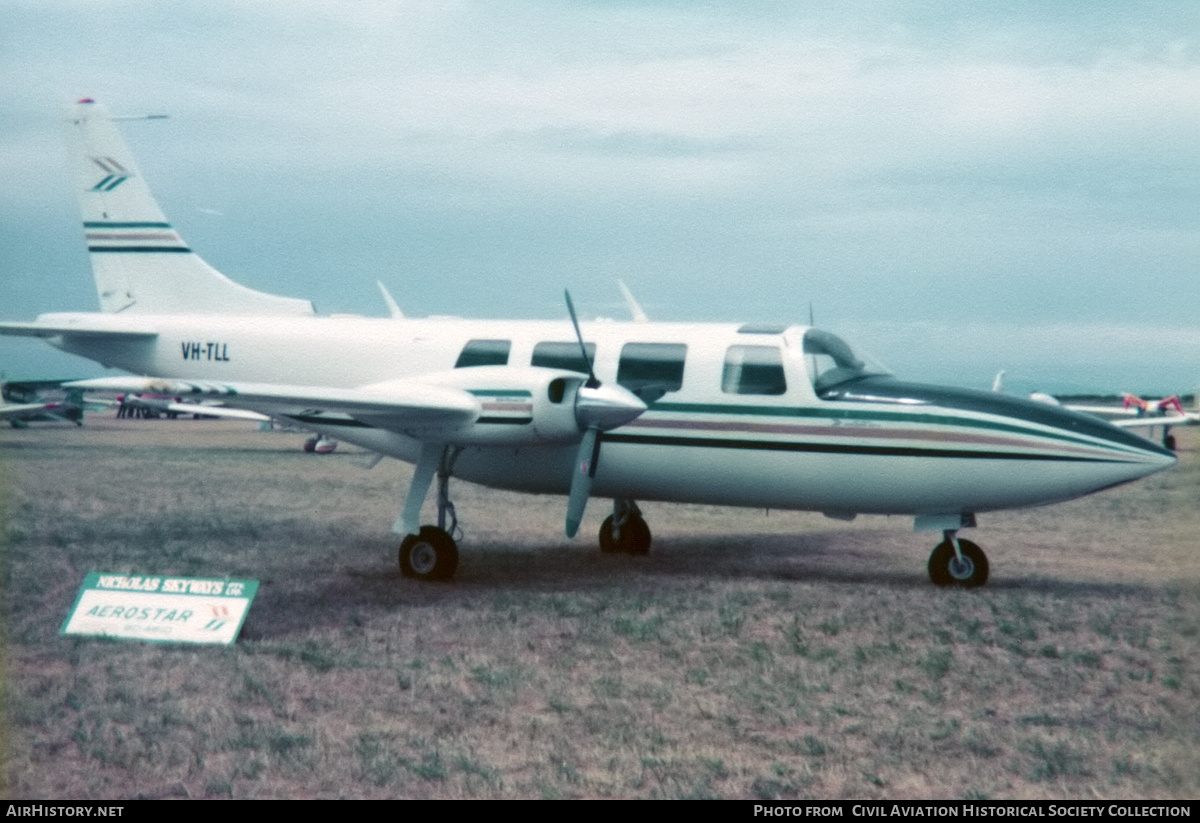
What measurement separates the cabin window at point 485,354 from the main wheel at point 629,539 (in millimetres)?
2851

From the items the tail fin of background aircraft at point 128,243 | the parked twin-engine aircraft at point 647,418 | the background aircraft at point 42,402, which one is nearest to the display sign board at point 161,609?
the parked twin-engine aircraft at point 647,418

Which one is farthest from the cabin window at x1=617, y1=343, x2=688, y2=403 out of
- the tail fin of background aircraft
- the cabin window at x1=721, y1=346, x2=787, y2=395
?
the tail fin of background aircraft

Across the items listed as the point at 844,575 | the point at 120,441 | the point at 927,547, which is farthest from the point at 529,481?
the point at 120,441

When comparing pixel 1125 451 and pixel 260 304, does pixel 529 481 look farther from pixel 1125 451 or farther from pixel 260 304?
pixel 1125 451

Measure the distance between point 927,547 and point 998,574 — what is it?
2.77 m

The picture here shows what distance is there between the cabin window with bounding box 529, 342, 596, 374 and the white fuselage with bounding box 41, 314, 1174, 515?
0.27 feet

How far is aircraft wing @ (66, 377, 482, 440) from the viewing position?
10445 mm

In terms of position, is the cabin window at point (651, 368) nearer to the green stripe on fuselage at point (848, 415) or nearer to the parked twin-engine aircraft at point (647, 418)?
the parked twin-engine aircraft at point (647, 418)

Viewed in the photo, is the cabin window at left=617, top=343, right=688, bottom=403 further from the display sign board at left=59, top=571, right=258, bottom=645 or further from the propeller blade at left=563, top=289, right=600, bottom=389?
the display sign board at left=59, top=571, right=258, bottom=645

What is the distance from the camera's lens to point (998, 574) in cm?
1305

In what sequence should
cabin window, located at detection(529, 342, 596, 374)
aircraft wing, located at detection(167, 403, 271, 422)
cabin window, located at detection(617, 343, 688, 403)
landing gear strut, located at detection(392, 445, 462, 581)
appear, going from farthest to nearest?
1. cabin window, located at detection(529, 342, 596, 374)
2. cabin window, located at detection(617, 343, 688, 403)
3. aircraft wing, located at detection(167, 403, 271, 422)
4. landing gear strut, located at detection(392, 445, 462, 581)

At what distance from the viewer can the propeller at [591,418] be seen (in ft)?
37.2
